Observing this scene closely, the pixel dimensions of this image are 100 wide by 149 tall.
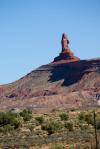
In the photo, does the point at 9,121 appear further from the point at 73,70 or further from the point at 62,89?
the point at 73,70

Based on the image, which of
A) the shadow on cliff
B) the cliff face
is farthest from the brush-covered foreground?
the shadow on cliff

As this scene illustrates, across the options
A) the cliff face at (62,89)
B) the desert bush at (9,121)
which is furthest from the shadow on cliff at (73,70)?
the desert bush at (9,121)

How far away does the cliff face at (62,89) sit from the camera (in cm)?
15938

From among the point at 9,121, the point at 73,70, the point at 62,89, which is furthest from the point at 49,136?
the point at 73,70

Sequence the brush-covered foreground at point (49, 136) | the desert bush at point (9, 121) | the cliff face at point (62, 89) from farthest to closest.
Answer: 1. the cliff face at point (62, 89)
2. the desert bush at point (9, 121)
3. the brush-covered foreground at point (49, 136)

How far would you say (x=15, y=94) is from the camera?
188750mm

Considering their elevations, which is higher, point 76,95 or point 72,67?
point 72,67

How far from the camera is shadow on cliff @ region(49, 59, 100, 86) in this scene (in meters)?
187

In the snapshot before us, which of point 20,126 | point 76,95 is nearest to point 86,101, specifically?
point 76,95

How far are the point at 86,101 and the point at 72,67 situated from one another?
39.3 metres

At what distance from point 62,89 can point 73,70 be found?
46.1 ft

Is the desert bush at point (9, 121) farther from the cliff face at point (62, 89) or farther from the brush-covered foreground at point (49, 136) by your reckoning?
the cliff face at point (62, 89)

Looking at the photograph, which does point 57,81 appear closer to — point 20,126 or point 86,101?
point 86,101

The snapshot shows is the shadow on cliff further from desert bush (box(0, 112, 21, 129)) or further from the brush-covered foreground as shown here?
desert bush (box(0, 112, 21, 129))
